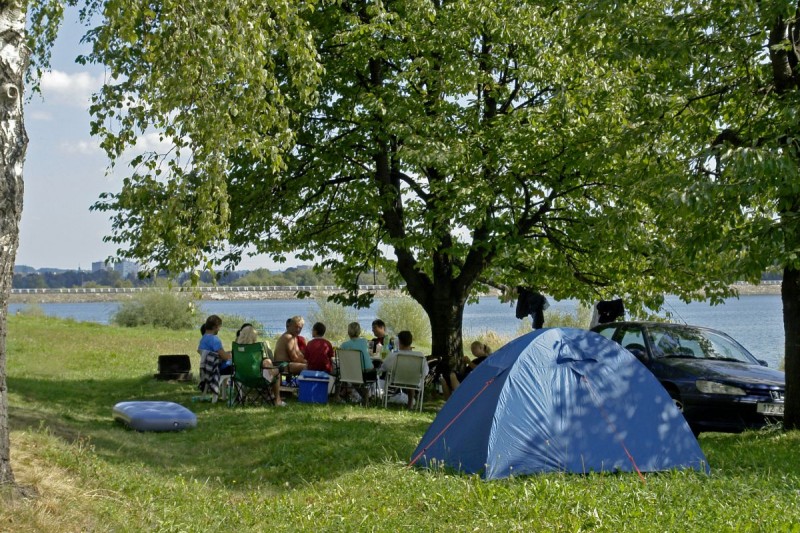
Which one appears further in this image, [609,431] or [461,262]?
[461,262]

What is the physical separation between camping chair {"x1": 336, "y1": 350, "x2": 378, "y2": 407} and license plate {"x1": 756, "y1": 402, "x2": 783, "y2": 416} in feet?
18.4

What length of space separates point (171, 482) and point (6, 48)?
4012 mm

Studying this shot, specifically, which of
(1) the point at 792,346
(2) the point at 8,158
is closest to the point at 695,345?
(1) the point at 792,346

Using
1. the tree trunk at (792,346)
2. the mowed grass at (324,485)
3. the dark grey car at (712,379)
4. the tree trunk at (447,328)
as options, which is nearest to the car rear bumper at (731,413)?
the dark grey car at (712,379)

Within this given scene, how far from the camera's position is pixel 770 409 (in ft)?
35.5

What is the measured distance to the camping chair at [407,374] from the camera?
43.4 feet

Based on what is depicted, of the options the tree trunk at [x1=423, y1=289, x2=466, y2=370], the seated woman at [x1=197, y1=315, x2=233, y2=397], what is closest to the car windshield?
the tree trunk at [x1=423, y1=289, x2=466, y2=370]

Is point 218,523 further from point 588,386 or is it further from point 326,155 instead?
point 326,155

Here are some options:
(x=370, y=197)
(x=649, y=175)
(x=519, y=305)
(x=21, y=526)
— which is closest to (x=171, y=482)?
(x=21, y=526)

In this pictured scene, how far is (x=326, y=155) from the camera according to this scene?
577 inches

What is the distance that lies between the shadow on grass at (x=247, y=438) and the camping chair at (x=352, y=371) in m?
0.63

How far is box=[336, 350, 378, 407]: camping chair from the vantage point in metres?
13.3

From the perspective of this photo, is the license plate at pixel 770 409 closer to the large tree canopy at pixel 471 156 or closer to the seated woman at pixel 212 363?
the large tree canopy at pixel 471 156

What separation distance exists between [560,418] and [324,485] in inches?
88.9
